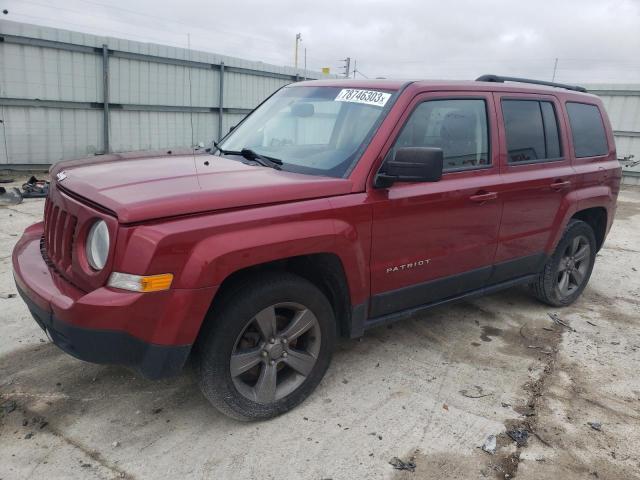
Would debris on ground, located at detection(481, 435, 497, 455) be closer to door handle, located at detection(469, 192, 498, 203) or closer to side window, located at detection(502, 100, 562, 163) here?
door handle, located at detection(469, 192, 498, 203)

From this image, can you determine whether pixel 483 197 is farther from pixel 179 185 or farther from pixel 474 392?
pixel 179 185

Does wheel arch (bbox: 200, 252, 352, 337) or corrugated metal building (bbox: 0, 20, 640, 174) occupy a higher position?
corrugated metal building (bbox: 0, 20, 640, 174)

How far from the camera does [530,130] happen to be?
155 inches

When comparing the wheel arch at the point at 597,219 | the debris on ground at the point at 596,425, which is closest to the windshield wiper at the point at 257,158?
the debris on ground at the point at 596,425

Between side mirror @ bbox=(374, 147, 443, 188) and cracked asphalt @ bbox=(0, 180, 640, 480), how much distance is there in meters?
1.35

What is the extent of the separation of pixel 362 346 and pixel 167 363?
174 cm

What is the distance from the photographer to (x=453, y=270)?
3.51m

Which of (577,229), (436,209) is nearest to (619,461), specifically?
(436,209)

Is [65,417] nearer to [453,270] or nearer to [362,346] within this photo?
[362,346]

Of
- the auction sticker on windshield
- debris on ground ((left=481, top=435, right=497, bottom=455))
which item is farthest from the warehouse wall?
debris on ground ((left=481, top=435, right=497, bottom=455))

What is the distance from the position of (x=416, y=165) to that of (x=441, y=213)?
0.59m

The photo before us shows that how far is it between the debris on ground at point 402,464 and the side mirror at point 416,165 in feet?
4.85

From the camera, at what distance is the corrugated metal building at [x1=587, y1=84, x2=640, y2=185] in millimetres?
13758

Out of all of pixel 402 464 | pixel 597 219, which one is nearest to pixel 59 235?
pixel 402 464
